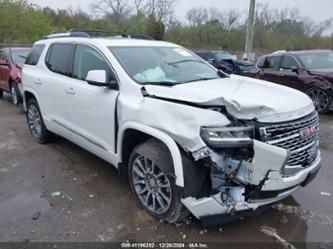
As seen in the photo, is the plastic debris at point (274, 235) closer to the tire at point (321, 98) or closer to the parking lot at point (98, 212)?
the parking lot at point (98, 212)

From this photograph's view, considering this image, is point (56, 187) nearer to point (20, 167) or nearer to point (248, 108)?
point (20, 167)

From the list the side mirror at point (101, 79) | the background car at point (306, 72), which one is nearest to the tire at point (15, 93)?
the side mirror at point (101, 79)

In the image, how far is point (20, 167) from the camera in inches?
193

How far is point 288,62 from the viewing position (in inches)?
382

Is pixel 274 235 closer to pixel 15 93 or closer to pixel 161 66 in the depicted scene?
pixel 161 66

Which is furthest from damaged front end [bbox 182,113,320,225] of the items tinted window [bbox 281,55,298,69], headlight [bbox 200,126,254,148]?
tinted window [bbox 281,55,298,69]

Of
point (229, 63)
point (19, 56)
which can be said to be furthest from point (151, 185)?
point (229, 63)

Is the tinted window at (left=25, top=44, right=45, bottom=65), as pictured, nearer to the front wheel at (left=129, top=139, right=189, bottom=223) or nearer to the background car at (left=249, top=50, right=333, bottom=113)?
the front wheel at (left=129, top=139, right=189, bottom=223)

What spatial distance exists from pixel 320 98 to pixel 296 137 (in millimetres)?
6368

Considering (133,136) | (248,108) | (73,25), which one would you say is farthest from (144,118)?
(73,25)

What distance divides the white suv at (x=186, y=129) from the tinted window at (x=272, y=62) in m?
6.24

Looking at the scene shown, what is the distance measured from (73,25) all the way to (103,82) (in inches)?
1645

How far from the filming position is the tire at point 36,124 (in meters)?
5.76

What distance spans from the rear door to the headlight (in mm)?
7693
